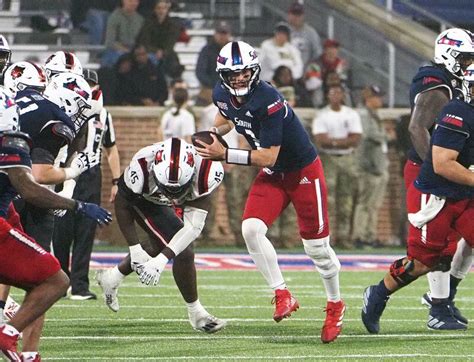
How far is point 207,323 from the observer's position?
8648 mm

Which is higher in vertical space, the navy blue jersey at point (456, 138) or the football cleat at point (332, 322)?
the navy blue jersey at point (456, 138)

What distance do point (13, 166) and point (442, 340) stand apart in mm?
3010

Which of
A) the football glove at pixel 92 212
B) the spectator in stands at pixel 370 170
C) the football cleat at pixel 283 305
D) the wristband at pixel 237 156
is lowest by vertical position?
the spectator in stands at pixel 370 170

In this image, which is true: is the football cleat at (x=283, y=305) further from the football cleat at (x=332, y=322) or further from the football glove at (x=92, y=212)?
the football glove at (x=92, y=212)

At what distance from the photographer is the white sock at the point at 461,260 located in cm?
924

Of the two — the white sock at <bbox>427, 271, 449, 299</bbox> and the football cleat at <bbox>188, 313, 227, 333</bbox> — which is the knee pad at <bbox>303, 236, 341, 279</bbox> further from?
the white sock at <bbox>427, 271, 449, 299</bbox>

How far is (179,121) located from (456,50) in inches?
263

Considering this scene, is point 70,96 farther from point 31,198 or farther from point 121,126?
point 121,126

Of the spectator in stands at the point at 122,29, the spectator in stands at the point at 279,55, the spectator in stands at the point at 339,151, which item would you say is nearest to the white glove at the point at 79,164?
the spectator in stands at the point at 339,151

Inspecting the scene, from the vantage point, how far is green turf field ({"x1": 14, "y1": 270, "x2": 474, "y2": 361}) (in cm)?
755

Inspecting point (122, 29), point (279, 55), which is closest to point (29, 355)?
point (279, 55)

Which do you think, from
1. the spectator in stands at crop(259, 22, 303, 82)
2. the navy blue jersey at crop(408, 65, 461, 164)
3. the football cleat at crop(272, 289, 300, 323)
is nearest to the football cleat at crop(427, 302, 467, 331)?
the football cleat at crop(272, 289, 300, 323)

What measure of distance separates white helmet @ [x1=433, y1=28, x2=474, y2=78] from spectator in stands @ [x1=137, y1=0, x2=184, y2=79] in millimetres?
7908

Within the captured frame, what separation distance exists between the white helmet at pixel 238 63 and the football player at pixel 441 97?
4.59 ft
